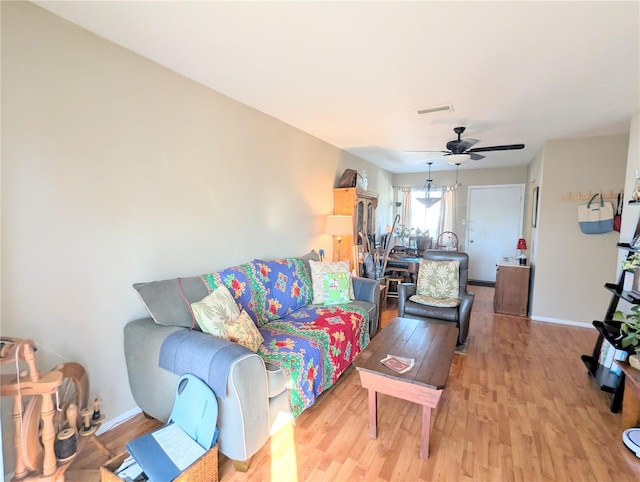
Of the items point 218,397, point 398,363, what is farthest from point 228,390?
point 398,363

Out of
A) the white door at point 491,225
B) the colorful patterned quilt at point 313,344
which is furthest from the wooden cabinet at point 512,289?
the colorful patterned quilt at point 313,344

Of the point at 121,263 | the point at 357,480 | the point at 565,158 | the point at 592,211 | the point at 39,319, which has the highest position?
the point at 565,158

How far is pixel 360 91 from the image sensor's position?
97.9 inches

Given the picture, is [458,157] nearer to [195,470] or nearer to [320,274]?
[320,274]

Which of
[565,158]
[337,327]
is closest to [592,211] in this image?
[565,158]

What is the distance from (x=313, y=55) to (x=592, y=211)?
149 inches

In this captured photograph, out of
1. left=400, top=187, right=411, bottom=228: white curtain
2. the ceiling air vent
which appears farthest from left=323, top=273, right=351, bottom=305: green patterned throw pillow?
left=400, top=187, right=411, bottom=228: white curtain

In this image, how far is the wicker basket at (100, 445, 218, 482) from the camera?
4.35 ft

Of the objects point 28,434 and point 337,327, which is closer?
point 28,434

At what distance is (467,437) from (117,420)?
2217 mm

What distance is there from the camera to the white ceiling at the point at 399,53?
153 cm

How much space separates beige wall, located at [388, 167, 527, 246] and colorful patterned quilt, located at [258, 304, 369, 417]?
178 inches

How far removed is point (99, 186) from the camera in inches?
72.0

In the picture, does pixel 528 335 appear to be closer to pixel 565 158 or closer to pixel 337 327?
pixel 565 158
